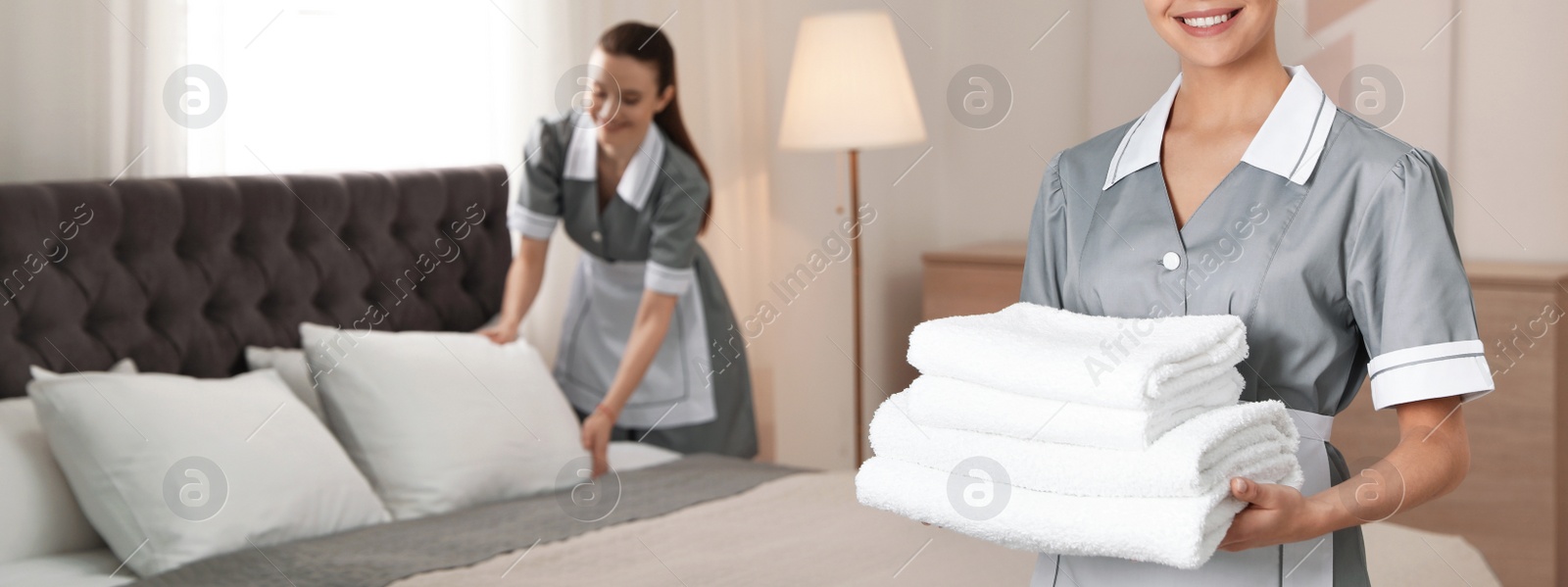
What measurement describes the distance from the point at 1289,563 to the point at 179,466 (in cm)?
157

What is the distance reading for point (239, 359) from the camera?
2.21 m

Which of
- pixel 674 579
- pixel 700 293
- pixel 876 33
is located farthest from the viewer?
pixel 876 33

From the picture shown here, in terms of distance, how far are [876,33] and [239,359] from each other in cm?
177

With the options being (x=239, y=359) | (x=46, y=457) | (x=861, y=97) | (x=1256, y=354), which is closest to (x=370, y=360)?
(x=239, y=359)

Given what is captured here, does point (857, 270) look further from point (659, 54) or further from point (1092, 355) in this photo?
point (1092, 355)

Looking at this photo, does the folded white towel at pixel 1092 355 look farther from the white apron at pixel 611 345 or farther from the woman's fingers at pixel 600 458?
the white apron at pixel 611 345

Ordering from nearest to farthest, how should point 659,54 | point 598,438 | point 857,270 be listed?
point 598,438 → point 659,54 → point 857,270

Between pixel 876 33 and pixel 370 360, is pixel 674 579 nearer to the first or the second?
pixel 370 360

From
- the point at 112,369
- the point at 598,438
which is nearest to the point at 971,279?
the point at 598,438

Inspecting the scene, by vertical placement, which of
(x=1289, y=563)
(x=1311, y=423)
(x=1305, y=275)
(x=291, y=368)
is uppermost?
(x=1305, y=275)

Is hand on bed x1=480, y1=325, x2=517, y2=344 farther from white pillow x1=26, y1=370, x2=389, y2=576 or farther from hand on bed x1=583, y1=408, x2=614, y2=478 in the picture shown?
white pillow x1=26, y1=370, x2=389, y2=576

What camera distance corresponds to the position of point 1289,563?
0.97 meters

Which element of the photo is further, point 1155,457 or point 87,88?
point 87,88

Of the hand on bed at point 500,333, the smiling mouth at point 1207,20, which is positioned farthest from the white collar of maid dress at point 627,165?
the smiling mouth at point 1207,20
